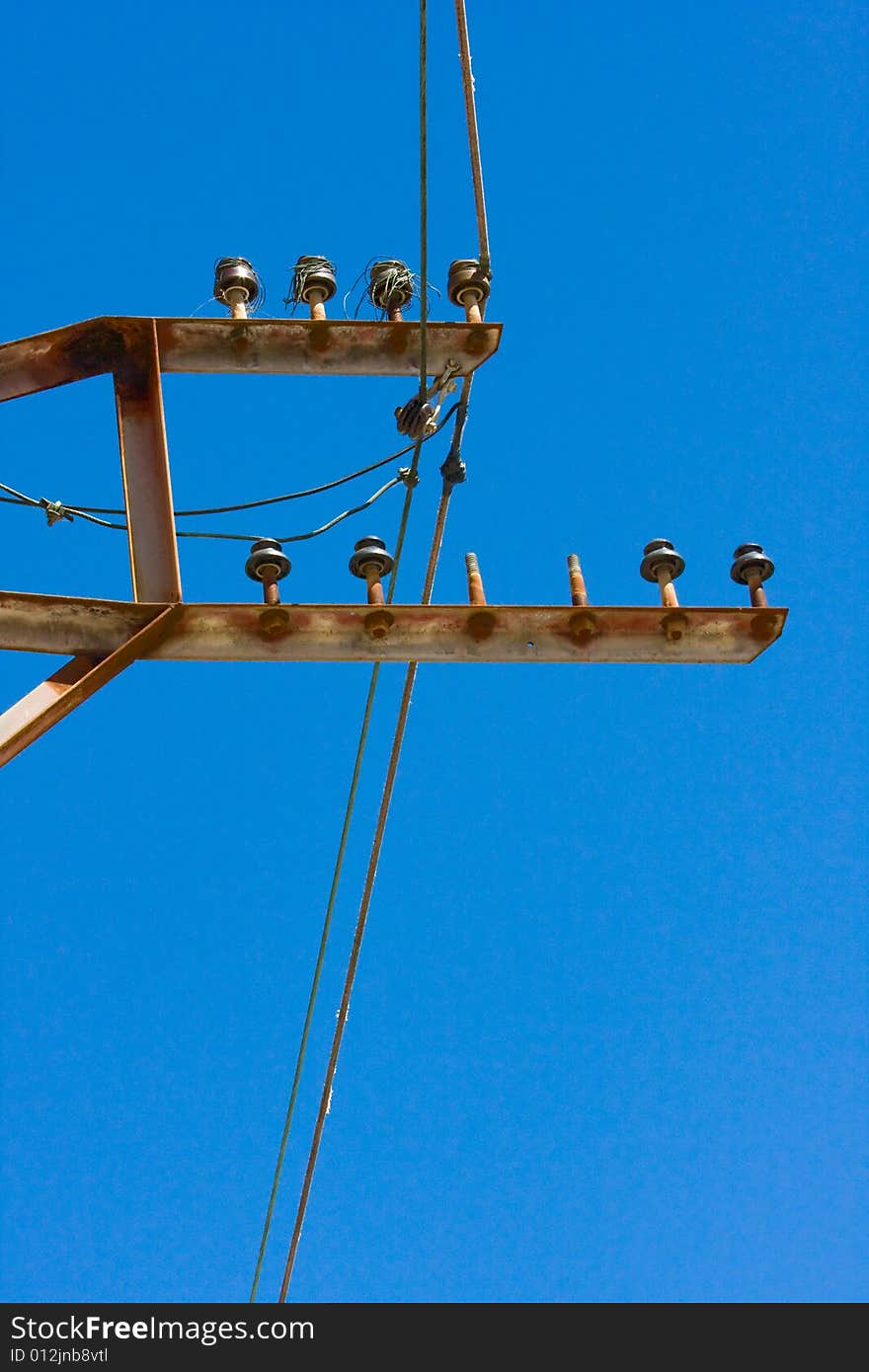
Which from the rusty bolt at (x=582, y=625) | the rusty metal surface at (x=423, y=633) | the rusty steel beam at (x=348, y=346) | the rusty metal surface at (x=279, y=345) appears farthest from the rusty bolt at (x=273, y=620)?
the rusty steel beam at (x=348, y=346)

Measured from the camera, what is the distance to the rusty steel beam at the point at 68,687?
20.2ft

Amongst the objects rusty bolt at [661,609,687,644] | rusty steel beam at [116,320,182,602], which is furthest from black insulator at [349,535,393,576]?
rusty bolt at [661,609,687,644]

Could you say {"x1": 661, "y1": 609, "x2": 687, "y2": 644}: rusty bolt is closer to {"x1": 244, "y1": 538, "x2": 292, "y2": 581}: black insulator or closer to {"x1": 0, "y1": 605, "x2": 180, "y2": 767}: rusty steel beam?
{"x1": 244, "y1": 538, "x2": 292, "y2": 581}: black insulator

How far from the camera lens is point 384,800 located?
28.1 feet

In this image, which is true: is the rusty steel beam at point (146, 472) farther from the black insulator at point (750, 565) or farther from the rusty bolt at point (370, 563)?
the black insulator at point (750, 565)

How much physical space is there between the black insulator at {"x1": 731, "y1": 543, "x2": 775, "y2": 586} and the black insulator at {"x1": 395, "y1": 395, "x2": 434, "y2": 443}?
1.51 m

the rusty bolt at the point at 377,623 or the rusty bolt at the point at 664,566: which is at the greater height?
the rusty bolt at the point at 664,566

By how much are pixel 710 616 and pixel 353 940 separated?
98.6 inches

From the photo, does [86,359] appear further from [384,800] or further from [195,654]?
[384,800]

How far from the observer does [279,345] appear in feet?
26.3

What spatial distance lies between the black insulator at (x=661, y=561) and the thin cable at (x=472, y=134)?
67.1 inches

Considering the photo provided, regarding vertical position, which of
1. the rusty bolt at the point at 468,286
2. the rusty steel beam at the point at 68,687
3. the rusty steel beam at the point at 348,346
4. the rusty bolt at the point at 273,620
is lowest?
the rusty steel beam at the point at 68,687

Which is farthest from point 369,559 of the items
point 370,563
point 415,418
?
point 415,418

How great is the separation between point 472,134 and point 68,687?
121 inches
